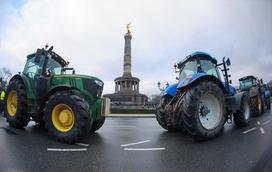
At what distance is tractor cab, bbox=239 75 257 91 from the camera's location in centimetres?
1010

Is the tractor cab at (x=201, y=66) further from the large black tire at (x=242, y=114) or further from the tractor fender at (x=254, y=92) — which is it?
the tractor fender at (x=254, y=92)

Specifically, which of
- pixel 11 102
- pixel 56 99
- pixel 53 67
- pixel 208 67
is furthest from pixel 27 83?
pixel 208 67

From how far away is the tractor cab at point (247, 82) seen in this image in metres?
10.1

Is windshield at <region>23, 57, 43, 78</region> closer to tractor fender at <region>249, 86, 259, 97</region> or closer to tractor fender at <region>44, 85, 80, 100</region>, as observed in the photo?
tractor fender at <region>44, 85, 80, 100</region>

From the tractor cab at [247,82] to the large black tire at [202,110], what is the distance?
8.05m

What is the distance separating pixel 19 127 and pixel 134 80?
A: 36957 mm

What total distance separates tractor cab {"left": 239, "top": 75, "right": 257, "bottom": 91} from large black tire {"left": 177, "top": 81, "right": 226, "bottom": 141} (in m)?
8.05

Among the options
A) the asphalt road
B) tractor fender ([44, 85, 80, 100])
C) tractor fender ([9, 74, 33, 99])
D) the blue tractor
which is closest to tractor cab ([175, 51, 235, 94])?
the blue tractor

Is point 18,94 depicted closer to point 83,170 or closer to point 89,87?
point 89,87

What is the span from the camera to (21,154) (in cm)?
256

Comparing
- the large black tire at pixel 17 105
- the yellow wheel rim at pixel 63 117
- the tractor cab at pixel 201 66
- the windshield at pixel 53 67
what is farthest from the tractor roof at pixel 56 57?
the tractor cab at pixel 201 66

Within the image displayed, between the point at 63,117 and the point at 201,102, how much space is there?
3255 millimetres

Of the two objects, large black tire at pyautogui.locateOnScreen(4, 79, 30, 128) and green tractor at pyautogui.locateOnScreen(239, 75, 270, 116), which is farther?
green tractor at pyautogui.locateOnScreen(239, 75, 270, 116)

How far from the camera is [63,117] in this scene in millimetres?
3502
